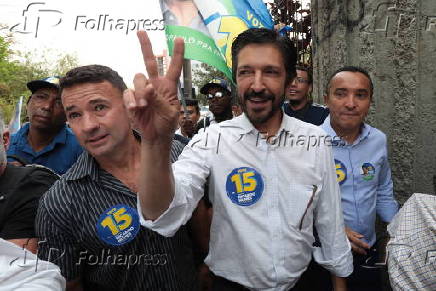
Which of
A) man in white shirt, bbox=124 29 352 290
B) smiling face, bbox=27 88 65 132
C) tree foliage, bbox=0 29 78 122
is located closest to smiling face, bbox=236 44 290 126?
man in white shirt, bbox=124 29 352 290

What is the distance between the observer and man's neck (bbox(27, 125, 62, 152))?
2686 millimetres

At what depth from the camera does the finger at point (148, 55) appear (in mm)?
1059

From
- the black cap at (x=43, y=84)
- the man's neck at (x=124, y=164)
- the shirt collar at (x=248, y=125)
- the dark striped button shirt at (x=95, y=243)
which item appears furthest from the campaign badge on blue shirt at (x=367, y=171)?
the black cap at (x=43, y=84)

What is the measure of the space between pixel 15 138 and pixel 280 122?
2.17 meters

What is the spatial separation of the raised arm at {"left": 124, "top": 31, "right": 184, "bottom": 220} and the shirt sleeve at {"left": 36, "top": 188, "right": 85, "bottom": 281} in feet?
1.76

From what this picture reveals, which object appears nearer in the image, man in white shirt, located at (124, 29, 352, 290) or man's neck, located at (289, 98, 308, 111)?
man in white shirt, located at (124, 29, 352, 290)

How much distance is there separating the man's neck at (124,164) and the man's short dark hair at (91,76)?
0.30 metres

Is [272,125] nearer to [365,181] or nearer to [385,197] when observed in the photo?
[365,181]

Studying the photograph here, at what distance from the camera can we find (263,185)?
1.53 metres

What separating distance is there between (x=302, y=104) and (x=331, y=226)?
76.6 inches

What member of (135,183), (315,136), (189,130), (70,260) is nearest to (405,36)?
(315,136)

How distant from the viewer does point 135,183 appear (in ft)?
5.48

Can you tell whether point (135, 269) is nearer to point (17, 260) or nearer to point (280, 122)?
point (17, 260)

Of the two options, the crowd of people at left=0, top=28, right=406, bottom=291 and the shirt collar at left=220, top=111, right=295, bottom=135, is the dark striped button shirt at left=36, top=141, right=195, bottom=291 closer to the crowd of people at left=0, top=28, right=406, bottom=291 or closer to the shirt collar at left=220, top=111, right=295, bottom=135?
the crowd of people at left=0, top=28, right=406, bottom=291
